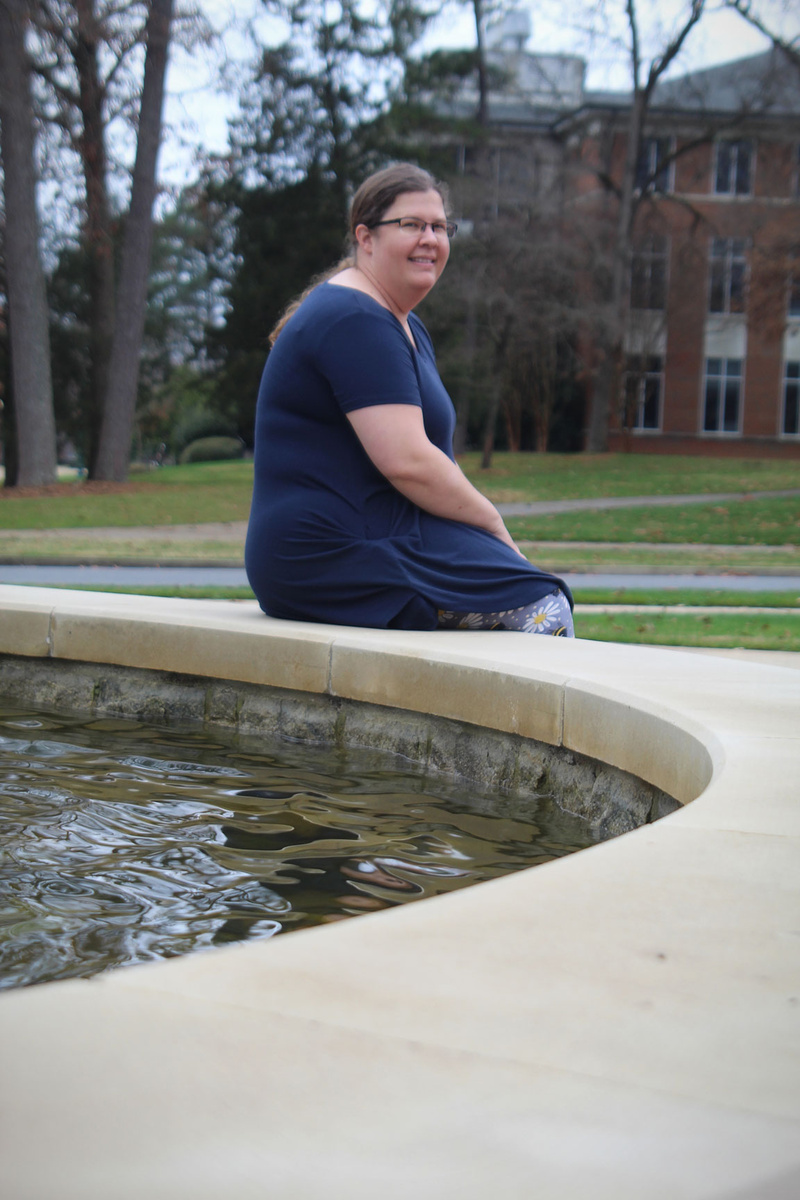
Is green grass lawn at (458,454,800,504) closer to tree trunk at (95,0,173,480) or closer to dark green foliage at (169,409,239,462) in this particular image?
tree trunk at (95,0,173,480)

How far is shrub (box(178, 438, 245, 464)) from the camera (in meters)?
47.5

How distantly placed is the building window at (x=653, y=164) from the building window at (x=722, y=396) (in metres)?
5.96

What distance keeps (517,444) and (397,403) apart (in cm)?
3849

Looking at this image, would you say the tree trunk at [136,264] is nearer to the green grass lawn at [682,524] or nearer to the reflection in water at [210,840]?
the green grass lawn at [682,524]

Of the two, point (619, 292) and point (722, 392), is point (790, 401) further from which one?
point (619, 292)

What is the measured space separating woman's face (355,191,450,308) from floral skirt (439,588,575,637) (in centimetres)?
100

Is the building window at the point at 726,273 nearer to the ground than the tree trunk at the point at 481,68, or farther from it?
nearer to the ground

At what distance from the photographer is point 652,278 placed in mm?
38938

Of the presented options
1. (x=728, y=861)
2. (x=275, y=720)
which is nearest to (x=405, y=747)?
(x=275, y=720)

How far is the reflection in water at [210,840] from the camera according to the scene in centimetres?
204

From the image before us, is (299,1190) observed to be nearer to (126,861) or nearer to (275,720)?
(126,861)

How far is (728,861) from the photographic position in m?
1.75

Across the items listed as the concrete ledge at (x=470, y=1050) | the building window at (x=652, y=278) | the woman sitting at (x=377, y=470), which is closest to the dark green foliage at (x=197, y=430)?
the building window at (x=652, y=278)

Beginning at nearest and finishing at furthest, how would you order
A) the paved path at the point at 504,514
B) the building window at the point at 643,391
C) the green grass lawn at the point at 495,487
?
the paved path at the point at 504,514, the green grass lawn at the point at 495,487, the building window at the point at 643,391
